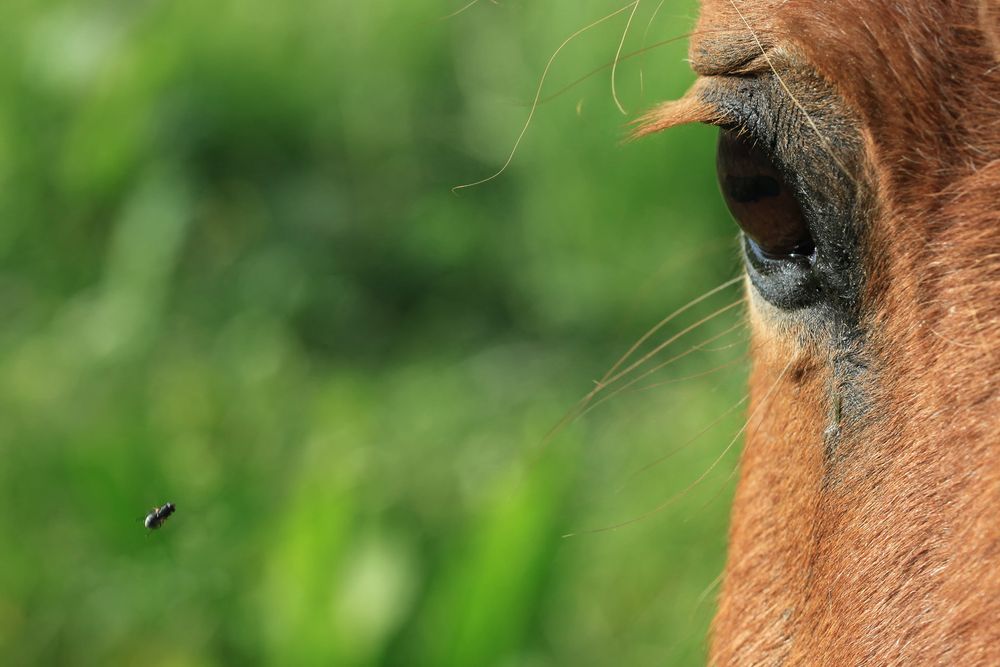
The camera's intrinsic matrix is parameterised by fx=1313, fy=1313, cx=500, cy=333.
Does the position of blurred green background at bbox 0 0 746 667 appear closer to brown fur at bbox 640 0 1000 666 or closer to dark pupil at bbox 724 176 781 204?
dark pupil at bbox 724 176 781 204

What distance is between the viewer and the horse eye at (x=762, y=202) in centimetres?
156

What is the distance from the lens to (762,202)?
5.20ft

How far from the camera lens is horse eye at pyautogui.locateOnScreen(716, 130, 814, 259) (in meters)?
1.56

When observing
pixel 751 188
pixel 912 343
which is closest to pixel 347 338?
pixel 751 188

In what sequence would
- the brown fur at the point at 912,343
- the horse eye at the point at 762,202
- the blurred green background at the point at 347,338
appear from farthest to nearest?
1. the blurred green background at the point at 347,338
2. the horse eye at the point at 762,202
3. the brown fur at the point at 912,343

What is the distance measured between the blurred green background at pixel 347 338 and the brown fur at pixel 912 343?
254 cm

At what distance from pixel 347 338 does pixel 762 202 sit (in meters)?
4.56

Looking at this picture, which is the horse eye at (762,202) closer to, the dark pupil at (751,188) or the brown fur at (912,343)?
the dark pupil at (751,188)

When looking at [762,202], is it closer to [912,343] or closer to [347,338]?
[912,343]

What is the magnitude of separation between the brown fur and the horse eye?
11 cm

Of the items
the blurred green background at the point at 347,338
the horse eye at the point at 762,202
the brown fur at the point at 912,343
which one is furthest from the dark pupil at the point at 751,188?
the blurred green background at the point at 347,338

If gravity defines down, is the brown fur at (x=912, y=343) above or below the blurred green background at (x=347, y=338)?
above

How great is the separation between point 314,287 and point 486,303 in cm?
80

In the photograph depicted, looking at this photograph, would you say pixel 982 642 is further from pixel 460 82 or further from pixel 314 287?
pixel 460 82
